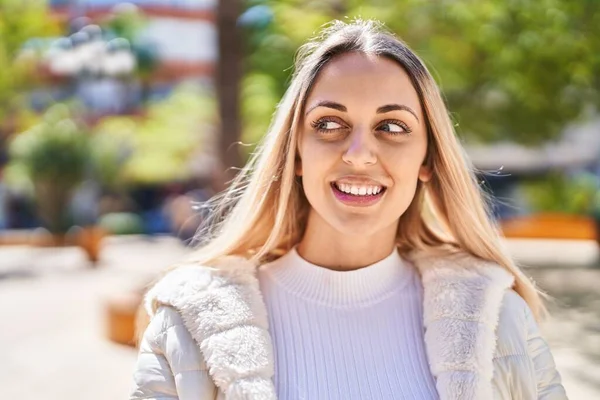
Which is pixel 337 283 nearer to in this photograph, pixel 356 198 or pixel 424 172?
pixel 356 198

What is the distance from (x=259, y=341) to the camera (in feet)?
5.32

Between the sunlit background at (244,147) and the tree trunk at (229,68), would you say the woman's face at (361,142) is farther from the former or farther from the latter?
the tree trunk at (229,68)

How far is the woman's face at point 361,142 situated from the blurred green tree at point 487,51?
5.62 metres

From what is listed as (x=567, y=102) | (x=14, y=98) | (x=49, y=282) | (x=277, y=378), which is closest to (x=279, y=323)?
(x=277, y=378)

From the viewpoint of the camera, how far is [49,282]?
39.1ft

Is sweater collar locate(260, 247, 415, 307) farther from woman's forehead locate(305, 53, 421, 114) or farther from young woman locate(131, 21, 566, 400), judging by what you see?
woman's forehead locate(305, 53, 421, 114)

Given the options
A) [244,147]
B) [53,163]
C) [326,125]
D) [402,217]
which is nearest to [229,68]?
[244,147]

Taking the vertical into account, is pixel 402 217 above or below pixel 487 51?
below

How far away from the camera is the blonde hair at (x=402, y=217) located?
172 cm

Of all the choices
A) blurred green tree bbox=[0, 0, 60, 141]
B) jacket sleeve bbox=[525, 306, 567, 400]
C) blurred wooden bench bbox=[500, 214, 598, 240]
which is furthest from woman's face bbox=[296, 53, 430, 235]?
blurred green tree bbox=[0, 0, 60, 141]

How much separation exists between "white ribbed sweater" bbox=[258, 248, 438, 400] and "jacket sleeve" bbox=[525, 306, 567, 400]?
24cm

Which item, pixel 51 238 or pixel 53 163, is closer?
pixel 53 163

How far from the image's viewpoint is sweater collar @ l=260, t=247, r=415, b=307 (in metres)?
1.81

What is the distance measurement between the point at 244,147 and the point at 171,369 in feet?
29.3
